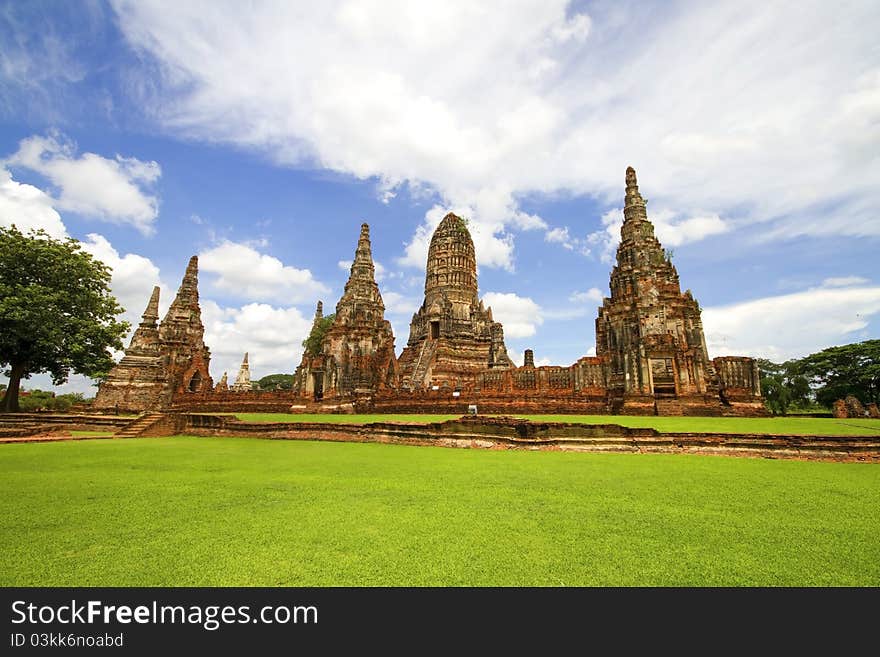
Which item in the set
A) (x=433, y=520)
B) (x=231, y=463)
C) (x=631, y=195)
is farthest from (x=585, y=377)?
(x=433, y=520)

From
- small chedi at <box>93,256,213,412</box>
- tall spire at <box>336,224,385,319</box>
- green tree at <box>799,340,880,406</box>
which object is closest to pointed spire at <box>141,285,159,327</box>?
small chedi at <box>93,256,213,412</box>

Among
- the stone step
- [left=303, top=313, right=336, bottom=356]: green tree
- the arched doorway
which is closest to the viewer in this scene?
the stone step

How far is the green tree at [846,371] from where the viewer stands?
3073 centimetres

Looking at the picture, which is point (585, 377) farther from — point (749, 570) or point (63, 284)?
point (63, 284)

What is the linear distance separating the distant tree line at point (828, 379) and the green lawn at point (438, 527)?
32.4 m

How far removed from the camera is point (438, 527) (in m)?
3.41

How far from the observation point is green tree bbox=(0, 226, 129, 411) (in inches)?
715

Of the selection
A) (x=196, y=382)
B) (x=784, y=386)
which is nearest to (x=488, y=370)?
(x=196, y=382)

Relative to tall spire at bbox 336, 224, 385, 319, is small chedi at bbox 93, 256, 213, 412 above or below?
below

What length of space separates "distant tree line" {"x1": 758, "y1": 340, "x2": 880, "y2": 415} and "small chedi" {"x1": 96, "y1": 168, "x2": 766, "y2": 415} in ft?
56.3

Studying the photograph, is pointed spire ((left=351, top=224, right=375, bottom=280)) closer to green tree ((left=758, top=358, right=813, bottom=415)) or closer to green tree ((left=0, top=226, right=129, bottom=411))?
green tree ((left=0, top=226, right=129, bottom=411))

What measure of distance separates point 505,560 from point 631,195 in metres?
23.6
